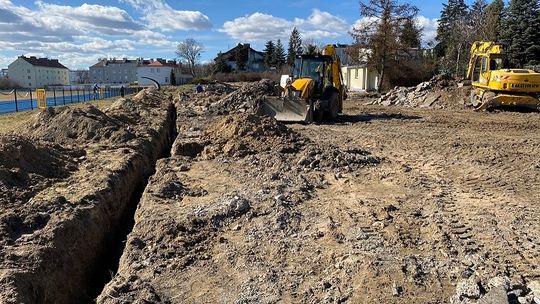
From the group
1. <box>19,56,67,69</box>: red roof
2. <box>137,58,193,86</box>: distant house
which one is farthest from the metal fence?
<box>19,56,67,69</box>: red roof

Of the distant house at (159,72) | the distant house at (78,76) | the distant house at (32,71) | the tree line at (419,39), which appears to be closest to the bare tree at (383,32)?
the tree line at (419,39)

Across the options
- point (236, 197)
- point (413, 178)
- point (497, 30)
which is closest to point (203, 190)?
point (236, 197)

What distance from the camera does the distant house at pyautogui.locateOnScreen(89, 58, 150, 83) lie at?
4695 inches

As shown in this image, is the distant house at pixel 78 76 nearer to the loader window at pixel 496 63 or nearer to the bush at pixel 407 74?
the bush at pixel 407 74

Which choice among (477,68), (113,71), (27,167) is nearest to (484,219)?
(27,167)

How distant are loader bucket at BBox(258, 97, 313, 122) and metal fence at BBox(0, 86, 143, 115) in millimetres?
12987

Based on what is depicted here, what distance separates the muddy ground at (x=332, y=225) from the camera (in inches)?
183

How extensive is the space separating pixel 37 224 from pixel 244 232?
2695 mm

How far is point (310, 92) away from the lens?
1603 cm

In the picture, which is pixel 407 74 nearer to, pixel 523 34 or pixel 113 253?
pixel 523 34

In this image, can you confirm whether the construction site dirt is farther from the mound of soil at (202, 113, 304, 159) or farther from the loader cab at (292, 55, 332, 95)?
the loader cab at (292, 55, 332, 95)

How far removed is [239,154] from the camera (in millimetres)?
10500

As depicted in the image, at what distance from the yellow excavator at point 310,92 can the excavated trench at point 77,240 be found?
723 cm

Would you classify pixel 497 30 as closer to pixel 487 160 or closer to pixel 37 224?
pixel 487 160
